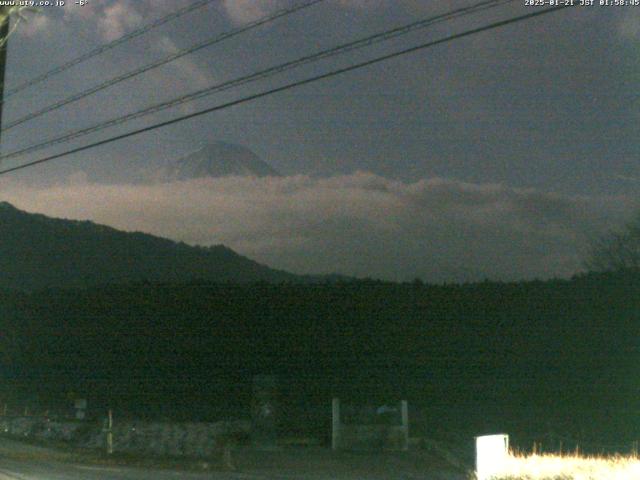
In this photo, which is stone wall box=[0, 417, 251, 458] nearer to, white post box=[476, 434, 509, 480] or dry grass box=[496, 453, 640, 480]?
white post box=[476, 434, 509, 480]

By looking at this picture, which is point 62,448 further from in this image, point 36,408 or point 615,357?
point 615,357

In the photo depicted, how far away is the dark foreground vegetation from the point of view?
25812mm

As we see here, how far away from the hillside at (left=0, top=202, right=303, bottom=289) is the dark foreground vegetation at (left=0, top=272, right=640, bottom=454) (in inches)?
695

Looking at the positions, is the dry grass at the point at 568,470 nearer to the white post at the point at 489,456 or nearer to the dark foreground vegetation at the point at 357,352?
the white post at the point at 489,456

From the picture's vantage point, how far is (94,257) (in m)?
56.6

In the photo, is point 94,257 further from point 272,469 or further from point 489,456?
Answer: point 489,456

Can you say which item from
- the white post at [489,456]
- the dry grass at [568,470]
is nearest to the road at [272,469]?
the white post at [489,456]

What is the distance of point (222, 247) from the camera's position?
54.9 m

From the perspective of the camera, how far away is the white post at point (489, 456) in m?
13.0

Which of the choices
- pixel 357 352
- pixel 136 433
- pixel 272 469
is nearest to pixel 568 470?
pixel 272 469

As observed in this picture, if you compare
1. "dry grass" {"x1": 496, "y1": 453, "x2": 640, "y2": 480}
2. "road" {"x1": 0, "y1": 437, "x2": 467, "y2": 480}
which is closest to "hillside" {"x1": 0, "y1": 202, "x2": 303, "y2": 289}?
"road" {"x1": 0, "y1": 437, "x2": 467, "y2": 480}

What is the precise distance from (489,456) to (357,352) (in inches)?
568

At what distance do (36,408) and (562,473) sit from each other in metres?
23.0

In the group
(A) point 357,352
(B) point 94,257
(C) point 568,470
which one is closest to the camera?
(C) point 568,470
